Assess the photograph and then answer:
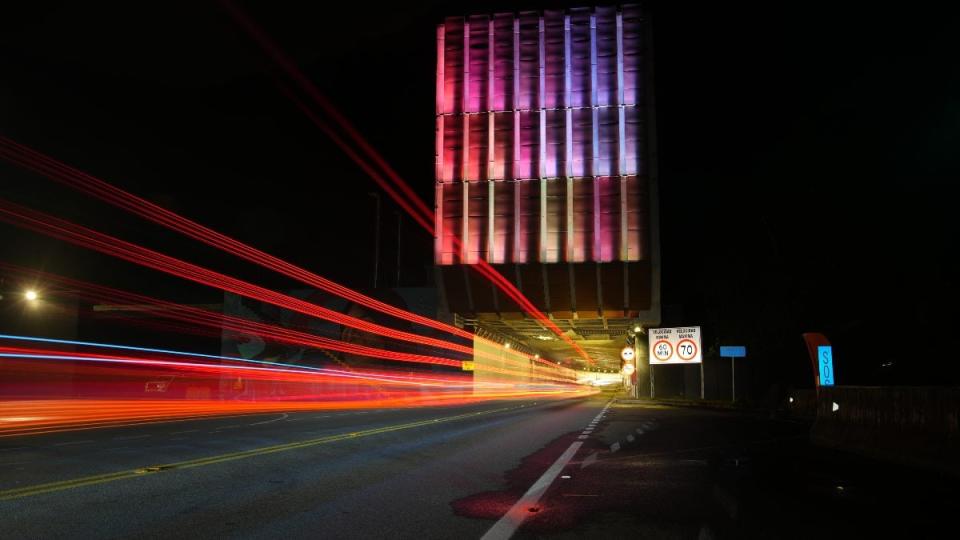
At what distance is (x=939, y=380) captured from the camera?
1217 inches

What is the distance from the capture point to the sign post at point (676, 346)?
40.2 m

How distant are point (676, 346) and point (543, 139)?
53.3 ft

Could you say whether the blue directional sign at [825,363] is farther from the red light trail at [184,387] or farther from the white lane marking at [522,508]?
the red light trail at [184,387]

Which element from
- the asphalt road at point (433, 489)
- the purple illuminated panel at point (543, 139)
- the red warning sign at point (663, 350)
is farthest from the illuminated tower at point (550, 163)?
the asphalt road at point (433, 489)

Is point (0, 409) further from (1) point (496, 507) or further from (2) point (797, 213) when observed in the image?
(2) point (797, 213)

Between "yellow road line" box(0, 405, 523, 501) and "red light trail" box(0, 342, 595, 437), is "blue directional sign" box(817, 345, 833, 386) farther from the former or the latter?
"red light trail" box(0, 342, 595, 437)

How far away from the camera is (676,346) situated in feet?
134

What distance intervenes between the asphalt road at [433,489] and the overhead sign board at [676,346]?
25785 mm

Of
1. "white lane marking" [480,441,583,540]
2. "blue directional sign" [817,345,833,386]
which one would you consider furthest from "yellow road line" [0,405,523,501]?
"blue directional sign" [817,345,833,386]

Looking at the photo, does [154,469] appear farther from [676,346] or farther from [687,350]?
[676,346]

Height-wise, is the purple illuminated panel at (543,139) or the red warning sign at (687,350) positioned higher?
the purple illuminated panel at (543,139)

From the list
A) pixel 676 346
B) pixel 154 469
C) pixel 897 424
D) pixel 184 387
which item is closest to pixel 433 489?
pixel 154 469

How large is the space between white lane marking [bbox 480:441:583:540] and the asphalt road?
57mm

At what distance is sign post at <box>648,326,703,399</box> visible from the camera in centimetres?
4025
